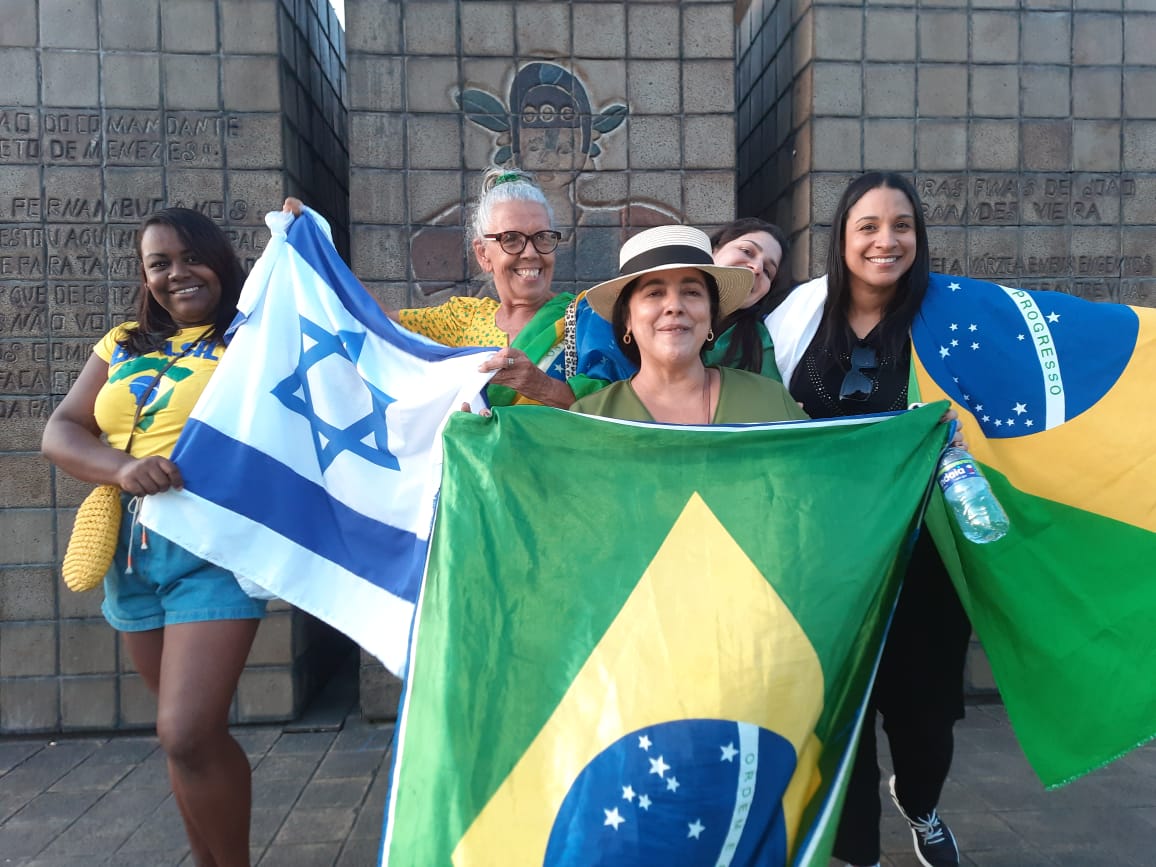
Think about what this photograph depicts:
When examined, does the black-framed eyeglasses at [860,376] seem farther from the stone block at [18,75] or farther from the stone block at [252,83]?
the stone block at [18,75]

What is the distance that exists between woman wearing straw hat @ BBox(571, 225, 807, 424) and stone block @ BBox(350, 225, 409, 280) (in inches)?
78.6

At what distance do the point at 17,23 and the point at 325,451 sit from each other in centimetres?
287

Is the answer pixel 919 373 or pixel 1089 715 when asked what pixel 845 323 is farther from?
pixel 1089 715

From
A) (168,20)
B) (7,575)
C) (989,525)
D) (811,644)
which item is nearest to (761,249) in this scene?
(989,525)

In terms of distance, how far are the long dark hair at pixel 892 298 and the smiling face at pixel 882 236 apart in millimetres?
24

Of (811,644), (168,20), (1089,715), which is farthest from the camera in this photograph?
(168,20)

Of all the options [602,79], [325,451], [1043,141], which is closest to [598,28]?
[602,79]

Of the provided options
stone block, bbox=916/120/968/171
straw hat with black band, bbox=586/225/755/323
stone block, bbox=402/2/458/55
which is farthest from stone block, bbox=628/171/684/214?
straw hat with black band, bbox=586/225/755/323

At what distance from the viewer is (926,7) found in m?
4.02

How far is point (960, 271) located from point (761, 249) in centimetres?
203

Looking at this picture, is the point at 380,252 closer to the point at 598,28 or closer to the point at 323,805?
the point at 598,28

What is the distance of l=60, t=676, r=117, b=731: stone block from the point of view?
3.90 metres

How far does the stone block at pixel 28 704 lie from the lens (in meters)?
3.88

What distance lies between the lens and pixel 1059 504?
7.73 feet
